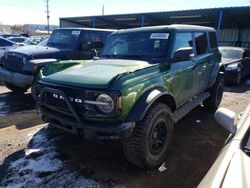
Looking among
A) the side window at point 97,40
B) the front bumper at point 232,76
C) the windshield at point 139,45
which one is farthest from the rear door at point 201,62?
the front bumper at point 232,76

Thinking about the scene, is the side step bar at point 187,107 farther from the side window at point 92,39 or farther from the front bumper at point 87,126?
the side window at point 92,39

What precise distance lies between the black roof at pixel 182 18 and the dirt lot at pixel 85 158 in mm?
15287

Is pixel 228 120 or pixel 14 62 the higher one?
pixel 228 120

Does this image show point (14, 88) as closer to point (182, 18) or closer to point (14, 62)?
point (14, 62)

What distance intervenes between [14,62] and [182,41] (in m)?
4.78

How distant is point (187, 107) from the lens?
501 cm

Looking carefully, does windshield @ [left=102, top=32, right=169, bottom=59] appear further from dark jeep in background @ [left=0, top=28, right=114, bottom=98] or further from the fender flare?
dark jeep in background @ [left=0, top=28, right=114, bottom=98]

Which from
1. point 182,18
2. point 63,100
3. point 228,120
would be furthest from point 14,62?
point 182,18

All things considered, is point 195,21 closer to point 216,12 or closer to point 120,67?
point 216,12

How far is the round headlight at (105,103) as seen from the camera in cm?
329

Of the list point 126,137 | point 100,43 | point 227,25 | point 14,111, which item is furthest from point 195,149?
point 227,25

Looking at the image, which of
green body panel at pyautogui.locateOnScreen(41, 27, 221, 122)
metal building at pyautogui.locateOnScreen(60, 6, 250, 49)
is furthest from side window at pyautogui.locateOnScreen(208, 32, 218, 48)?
metal building at pyautogui.locateOnScreen(60, 6, 250, 49)

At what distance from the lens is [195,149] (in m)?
4.53

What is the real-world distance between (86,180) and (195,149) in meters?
2.00
